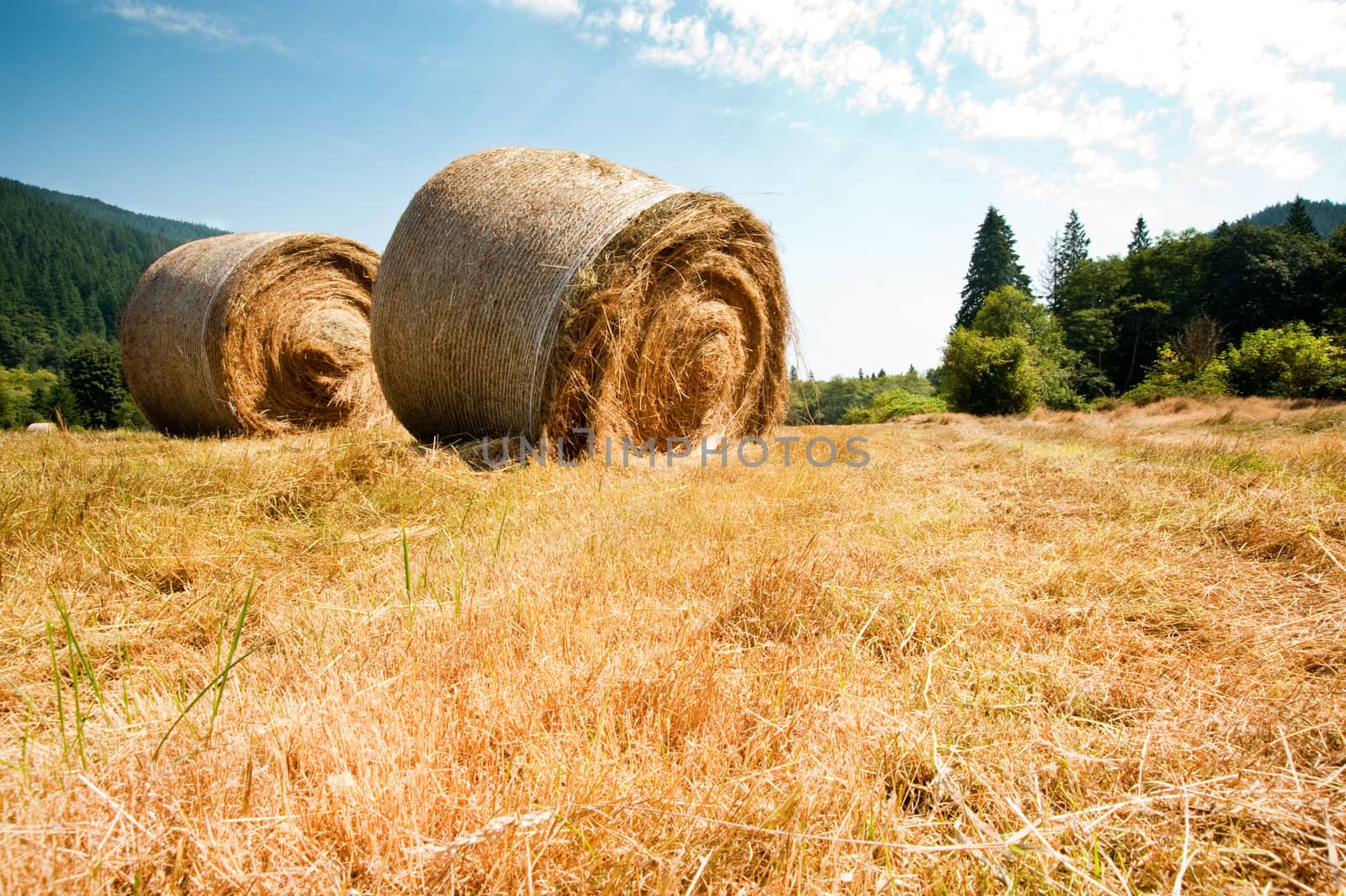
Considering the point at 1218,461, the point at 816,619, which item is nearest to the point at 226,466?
the point at 816,619

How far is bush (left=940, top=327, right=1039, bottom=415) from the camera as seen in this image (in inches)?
1011

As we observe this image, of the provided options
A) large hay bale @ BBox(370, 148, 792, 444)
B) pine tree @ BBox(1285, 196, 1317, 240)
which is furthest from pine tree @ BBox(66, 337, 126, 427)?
pine tree @ BBox(1285, 196, 1317, 240)

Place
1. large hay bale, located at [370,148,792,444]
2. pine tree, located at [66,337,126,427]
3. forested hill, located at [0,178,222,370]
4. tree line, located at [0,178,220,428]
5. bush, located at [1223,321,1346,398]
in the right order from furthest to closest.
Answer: forested hill, located at [0,178,222,370] → tree line, located at [0,178,220,428] → pine tree, located at [66,337,126,427] → bush, located at [1223,321,1346,398] → large hay bale, located at [370,148,792,444]

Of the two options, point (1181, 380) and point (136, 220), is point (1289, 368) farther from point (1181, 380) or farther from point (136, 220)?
point (136, 220)

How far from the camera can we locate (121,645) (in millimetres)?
1630

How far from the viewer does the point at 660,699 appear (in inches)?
52.3

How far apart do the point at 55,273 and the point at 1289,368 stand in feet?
407

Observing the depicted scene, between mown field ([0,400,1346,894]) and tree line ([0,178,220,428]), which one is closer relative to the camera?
mown field ([0,400,1346,894])

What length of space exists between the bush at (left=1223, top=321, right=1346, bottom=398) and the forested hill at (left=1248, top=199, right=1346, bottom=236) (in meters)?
122

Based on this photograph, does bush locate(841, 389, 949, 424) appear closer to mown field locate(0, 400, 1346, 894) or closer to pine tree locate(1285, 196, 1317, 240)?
pine tree locate(1285, 196, 1317, 240)

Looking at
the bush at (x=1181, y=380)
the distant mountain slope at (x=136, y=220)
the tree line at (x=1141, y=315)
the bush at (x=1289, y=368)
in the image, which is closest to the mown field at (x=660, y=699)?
the bush at (x=1289, y=368)

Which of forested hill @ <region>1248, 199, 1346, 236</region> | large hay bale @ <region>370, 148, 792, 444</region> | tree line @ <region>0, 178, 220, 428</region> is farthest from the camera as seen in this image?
forested hill @ <region>1248, 199, 1346, 236</region>

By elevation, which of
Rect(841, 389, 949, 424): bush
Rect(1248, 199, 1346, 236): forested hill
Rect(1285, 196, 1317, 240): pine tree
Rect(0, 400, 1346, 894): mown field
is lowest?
Rect(0, 400, 1346, 894): mown field

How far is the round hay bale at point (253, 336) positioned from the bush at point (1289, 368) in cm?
1960
